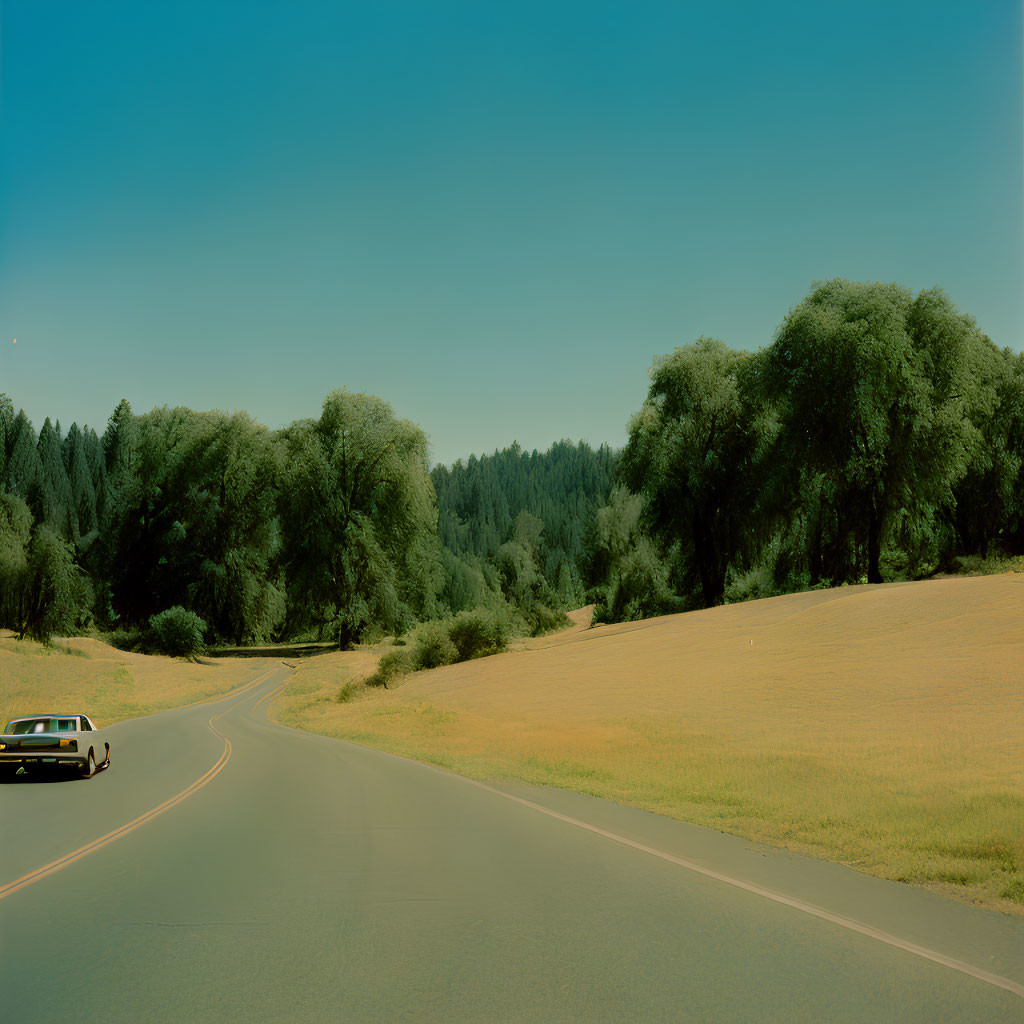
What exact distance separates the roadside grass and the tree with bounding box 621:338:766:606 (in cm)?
2863

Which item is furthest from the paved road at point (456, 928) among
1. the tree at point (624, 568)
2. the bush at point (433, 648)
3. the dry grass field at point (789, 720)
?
the tree at point (624, 568)

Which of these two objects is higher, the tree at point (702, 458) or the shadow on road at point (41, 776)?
the tree at point (702, 458)

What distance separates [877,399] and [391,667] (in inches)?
1082

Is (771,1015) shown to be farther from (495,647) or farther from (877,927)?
(495,647)

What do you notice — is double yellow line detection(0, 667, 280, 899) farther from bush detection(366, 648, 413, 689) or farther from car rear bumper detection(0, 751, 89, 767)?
bush detection(366, 648, 413, 689)

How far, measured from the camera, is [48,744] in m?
16.8

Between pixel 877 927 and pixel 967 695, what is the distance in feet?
61.2

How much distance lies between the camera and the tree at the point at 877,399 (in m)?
37.8

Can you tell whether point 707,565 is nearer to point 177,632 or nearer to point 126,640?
point 177,632

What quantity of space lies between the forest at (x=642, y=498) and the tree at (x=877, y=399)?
10 cm

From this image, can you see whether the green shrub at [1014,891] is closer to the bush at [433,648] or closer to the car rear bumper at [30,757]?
the car rear bumper at [30,757]

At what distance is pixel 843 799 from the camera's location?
12695 mm

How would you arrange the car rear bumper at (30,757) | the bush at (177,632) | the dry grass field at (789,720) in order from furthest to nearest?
the bush at (177,632) < the car rear bumper at (30,757) < the dry grass field at (789,720)

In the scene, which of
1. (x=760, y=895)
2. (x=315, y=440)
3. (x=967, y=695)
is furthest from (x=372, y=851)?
(x=315, y=440)
